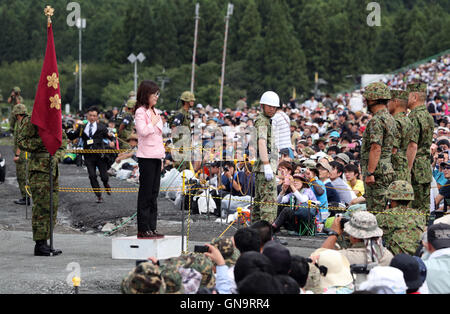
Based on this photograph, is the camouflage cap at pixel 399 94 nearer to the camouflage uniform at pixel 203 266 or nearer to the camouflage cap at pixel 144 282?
the camouflage uniform at pixel 203 266

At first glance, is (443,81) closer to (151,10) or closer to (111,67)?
(111,67)

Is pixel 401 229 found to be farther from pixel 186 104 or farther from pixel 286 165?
pixel 186 104

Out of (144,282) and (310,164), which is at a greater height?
(310,164)

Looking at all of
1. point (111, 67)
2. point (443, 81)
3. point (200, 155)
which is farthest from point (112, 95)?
point (200, 155)

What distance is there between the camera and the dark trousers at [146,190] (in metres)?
9.69

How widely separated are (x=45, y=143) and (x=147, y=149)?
61.1 inches

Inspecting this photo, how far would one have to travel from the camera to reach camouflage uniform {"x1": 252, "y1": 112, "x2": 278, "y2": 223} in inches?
430

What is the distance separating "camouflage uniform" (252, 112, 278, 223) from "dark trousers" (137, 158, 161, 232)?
1.78 m

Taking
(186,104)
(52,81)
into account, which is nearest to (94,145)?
(186,104)

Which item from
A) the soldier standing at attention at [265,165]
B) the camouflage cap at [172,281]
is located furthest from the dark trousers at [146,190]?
the camouflage cap at [172,281]

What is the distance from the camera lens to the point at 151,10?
114375 mm

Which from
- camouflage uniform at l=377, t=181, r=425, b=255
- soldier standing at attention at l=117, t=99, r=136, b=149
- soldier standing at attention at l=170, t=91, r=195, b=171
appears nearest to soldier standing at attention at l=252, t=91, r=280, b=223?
camouflage uniform at l=377, t=181, r=425, b=255

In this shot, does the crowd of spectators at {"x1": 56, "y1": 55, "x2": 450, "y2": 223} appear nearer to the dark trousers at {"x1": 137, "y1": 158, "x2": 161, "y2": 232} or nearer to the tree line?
the dark trousers at {"x1": 137, "y1": 158, "x2": 161, "y2": 232}

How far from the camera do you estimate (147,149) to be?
9633 millimetres
